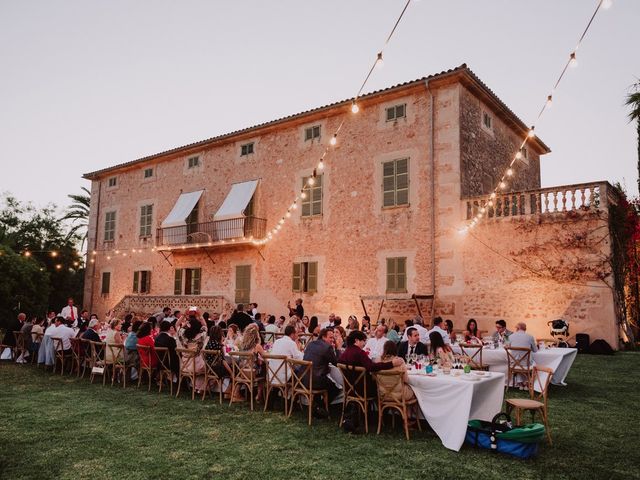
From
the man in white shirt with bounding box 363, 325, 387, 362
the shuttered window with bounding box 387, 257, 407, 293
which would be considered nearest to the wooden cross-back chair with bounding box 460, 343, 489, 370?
the man in white shirt with bounding box 363, 325, 387, 362

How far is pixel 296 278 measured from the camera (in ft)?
50.5

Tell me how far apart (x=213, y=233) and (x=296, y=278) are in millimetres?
3933

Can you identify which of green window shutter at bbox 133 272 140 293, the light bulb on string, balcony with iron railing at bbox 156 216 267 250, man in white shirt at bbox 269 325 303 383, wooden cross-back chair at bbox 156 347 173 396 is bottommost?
wooden cross-back chair at bbox 156 347 173 396

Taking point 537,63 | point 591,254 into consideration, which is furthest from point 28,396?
point 591,254

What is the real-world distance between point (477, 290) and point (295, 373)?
303 inches

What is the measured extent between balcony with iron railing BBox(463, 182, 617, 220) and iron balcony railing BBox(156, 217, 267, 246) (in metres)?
6.99

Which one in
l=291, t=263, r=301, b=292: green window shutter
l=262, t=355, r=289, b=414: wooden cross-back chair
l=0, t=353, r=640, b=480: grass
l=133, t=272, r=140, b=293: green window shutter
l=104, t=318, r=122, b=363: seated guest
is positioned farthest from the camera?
l=133, t=272, r=140, b=293: green window shutter

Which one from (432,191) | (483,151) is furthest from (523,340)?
(483,151)

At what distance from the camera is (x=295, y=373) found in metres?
6.16

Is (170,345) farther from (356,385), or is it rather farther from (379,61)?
(379,61)

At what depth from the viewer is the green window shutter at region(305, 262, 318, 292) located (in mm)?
14945

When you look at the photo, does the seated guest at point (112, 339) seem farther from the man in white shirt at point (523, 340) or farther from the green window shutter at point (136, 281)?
the green window shutter at point (136, 281)

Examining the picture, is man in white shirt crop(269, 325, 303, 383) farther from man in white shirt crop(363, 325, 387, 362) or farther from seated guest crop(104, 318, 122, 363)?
seated guest crop(104, 318, 122, 363)

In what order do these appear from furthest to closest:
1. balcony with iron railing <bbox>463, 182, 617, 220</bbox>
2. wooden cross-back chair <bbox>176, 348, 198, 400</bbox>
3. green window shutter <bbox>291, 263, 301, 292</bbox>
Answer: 1. green window shutter <bbox>291, 263, 301, 292</bbox>
2. balcony with iron railing <bbox>463, 182, 617, 220</bbox>
3. wooden cross-back chair <bbox>176, 348, 198, 400</bbox>
